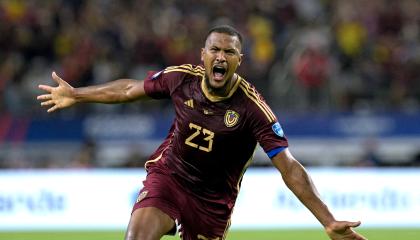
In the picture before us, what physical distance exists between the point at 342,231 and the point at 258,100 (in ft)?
4.34

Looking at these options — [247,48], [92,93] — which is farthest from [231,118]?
[247,48]

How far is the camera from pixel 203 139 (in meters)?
7.39

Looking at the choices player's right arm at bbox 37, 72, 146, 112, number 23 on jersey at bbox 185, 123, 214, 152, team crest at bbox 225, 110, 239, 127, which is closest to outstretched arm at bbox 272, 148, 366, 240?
team crest at bbox 225, 110, 239, 127

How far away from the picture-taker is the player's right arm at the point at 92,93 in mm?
7555

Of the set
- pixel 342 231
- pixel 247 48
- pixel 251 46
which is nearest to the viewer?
pixel 342 231

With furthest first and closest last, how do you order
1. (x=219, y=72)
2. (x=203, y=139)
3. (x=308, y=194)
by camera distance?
(x=203, y=139), (x=219, y=72), (x=308, y=194)

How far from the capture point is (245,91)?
24.3 ft

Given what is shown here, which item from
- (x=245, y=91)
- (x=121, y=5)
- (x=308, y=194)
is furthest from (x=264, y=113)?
(x=121, y=5)

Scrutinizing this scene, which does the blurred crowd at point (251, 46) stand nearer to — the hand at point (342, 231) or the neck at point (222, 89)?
the neck at point (222, 89)

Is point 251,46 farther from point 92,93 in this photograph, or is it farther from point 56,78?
point 56,78

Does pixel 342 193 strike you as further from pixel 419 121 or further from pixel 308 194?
pixel 308 194

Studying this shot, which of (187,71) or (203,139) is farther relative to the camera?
(187,71)

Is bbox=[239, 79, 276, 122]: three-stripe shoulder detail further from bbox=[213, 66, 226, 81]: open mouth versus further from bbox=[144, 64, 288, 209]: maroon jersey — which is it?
bbox=[213, 66, 226, 81]: open mouth

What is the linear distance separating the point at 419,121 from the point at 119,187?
557 cm
